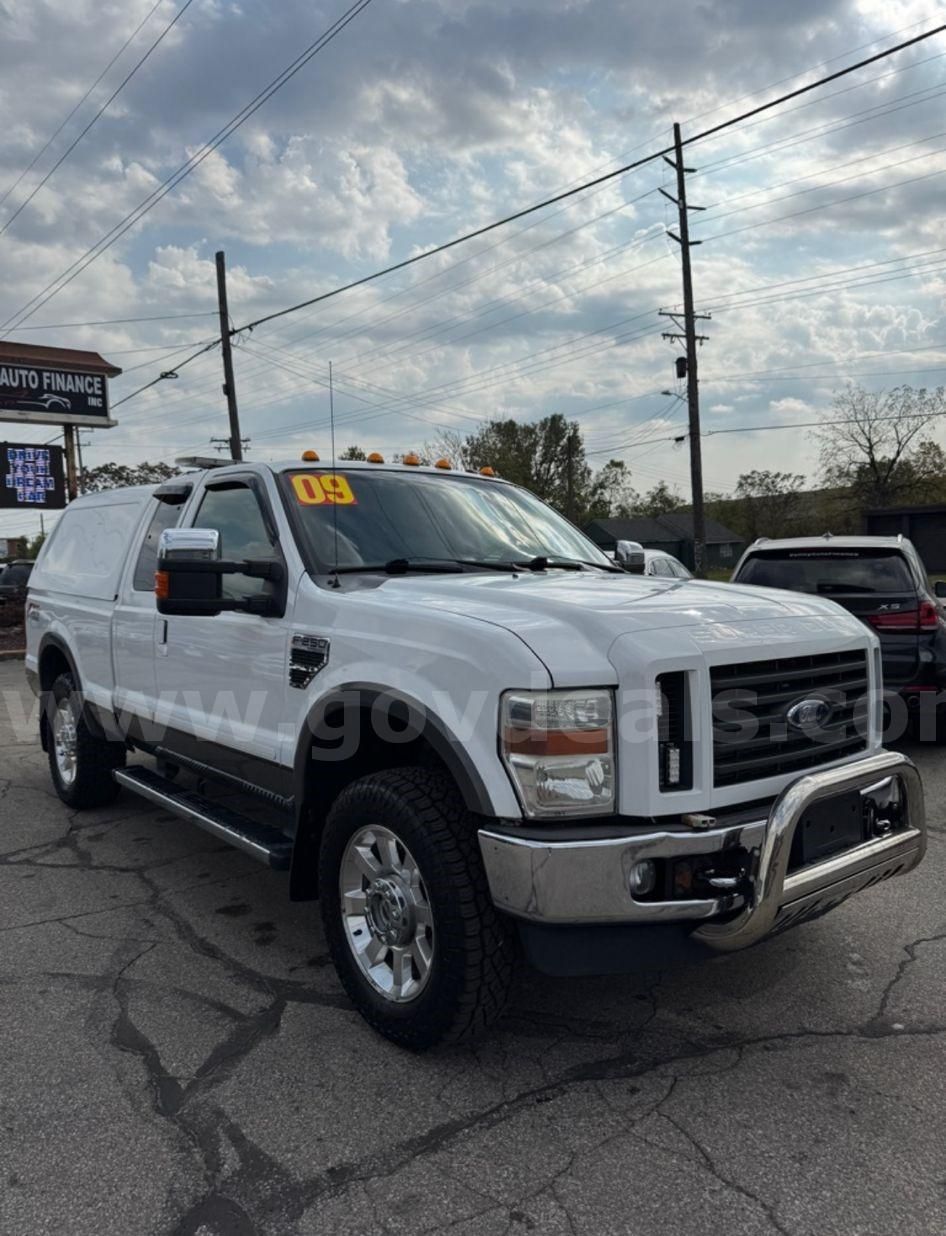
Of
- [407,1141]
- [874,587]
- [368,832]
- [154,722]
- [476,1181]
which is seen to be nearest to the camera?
[476,1181]

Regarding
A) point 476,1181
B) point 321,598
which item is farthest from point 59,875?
point 476,1181

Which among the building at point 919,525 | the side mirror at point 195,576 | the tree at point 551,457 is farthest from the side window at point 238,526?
→ the tree at point 551,457

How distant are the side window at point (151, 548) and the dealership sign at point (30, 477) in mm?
17314

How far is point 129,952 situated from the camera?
3996 mm

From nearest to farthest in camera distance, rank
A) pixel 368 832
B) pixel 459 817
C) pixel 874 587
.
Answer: pixel 459 817 → pixel 368 832 → pixel 874 587

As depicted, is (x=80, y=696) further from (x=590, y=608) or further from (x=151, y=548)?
(x=590, y=608)

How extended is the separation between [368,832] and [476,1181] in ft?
3.69

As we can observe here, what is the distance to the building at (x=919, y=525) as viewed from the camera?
2339 centimetres

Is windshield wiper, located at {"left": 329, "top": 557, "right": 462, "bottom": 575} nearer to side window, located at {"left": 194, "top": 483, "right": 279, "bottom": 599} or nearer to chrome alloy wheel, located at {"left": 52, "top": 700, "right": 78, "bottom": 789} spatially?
side window, located at {"left": 194, "top": 483, "right": 279, "bottom": 599}

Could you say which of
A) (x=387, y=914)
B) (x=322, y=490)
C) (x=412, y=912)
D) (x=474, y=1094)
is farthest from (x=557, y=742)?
(x=322, y=490)

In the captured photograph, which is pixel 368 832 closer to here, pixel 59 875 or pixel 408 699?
pixel 408 699

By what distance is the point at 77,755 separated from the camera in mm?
6109

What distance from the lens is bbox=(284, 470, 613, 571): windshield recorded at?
13.1ft

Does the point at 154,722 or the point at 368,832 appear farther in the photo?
the point at 154,722
